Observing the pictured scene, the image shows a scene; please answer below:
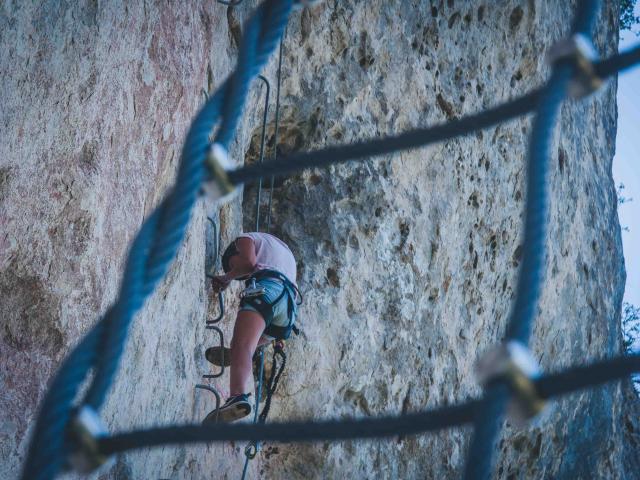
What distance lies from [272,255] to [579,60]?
253cm

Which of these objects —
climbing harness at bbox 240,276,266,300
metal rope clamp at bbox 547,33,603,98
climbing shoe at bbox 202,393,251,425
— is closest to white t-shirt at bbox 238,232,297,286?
climbing harness at bbox 240,276,266,300

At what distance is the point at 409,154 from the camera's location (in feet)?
16.0

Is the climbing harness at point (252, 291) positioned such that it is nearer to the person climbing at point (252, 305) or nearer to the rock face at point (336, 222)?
the person climbing at point (252, 305)

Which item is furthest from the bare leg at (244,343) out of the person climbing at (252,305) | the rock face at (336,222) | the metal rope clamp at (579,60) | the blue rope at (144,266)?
the metal rope clamp at (579,60)

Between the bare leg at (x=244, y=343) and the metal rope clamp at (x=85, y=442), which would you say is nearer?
the metal rope clamp at (x=85, y=442)

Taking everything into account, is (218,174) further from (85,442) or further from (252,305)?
(252,305)

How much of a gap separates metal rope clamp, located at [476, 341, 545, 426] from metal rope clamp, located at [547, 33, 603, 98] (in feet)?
1.20

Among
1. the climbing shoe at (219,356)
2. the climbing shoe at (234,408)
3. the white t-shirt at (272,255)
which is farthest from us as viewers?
the climbing shoe at (219,356)

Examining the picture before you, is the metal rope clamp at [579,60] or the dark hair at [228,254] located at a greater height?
Answer: the dark hair at [228,254]

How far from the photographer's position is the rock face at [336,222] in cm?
229

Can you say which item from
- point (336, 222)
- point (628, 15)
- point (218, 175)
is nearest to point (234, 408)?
point (336, 222)

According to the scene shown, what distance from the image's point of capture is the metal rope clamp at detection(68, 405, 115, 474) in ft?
2.82

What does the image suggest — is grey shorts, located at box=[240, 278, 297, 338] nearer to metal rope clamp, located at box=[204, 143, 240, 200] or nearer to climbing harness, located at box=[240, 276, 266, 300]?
climbing harness, located at box=[240, 276, 266, 300]

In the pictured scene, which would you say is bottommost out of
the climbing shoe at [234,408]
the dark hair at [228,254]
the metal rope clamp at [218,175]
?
the metal rope clamp at [218,175]
